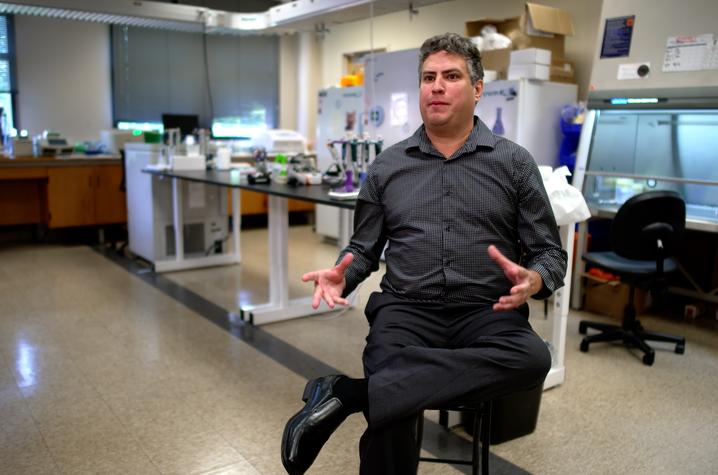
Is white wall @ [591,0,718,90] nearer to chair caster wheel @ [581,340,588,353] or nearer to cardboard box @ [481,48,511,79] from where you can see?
cardboard box @ [481,48,511,79]

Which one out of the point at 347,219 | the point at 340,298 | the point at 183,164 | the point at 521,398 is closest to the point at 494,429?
the point at 521,398

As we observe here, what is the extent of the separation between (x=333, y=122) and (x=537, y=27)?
2.14 m

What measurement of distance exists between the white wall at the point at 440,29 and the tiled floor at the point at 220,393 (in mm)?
2251

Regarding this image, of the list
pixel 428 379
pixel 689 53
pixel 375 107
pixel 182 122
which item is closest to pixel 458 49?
pixel 428 379

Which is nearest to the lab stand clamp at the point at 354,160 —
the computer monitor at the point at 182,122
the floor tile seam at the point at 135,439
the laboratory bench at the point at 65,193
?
the floor tile seam at the point at 135,439

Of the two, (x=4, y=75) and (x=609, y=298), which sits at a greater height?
(x=4, y=75)

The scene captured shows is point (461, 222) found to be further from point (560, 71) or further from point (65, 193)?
point (65, 193)

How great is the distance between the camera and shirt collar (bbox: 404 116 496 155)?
69.0 inches

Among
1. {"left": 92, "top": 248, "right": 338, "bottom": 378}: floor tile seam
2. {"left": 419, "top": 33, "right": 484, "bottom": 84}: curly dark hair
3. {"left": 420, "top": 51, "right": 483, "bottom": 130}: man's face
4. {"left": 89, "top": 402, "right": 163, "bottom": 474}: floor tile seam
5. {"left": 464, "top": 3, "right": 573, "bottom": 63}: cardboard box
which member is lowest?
{"left": 89, "top": 402, "right": 163, "bottom": 474}: floor tile seam

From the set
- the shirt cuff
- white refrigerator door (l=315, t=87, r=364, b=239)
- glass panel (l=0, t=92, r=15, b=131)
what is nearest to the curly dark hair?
the shirt cuff

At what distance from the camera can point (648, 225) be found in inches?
115

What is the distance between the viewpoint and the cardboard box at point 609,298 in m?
3.69

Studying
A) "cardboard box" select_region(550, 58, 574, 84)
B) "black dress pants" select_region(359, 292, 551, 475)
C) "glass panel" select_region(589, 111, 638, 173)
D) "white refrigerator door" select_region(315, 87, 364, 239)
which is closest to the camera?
"black dress pants" select_region(359, 292, 551, 475)

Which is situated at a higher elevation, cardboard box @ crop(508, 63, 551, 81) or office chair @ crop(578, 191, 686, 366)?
cardboard box @ crop(508, 63, 551, 81)
